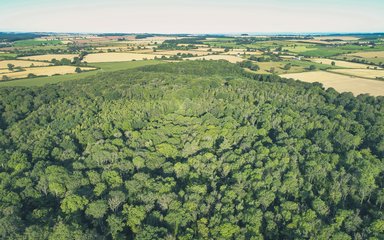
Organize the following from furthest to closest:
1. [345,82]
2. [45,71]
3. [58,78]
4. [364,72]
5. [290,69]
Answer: [290,69], [364,72], [45,71], [58,78], [345,82]

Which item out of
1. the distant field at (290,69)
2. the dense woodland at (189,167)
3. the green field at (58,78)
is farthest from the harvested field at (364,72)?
the green field at (58,78)

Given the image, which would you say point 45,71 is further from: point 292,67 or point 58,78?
point 292,67

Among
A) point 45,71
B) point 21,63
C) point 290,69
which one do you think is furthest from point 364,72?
point 21,63

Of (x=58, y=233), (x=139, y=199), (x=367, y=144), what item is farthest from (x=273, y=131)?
(x=58, y=233)

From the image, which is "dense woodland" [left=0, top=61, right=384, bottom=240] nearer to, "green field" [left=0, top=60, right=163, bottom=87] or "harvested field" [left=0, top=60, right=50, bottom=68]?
"green field" [left=0, top=60, right=163, bottom=87]

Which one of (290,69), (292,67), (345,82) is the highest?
(292,67)

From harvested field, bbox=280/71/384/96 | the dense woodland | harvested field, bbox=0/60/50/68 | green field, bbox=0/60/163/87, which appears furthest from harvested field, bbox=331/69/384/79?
harvested field, bbox=0/60/50/68
